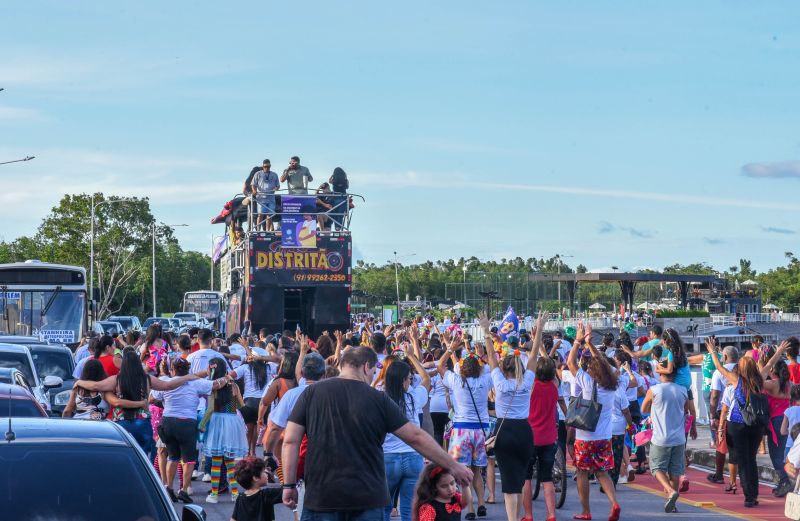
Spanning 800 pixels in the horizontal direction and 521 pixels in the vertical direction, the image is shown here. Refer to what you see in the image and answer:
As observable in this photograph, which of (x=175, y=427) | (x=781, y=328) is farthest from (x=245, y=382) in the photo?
(x=781, y=328)

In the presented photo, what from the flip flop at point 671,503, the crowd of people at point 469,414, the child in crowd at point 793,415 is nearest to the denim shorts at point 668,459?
the crowd of people at point 469,414

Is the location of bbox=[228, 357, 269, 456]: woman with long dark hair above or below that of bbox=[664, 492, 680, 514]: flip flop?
above

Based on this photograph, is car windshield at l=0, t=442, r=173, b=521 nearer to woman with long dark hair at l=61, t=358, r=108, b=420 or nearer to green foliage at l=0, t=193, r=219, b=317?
woman with long dark hair at l=61, t=358, r=108, b=420

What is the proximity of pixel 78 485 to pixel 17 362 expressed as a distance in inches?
379

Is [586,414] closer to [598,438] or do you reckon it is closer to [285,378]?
[598,438]

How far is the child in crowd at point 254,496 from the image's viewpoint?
25.9ft

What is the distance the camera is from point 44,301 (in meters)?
24.9

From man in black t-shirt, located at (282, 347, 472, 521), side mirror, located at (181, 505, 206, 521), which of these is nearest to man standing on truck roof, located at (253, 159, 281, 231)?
man in black t-shirt, located at (282, 347, 472, 521)

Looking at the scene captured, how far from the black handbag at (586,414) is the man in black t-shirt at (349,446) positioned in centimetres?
510

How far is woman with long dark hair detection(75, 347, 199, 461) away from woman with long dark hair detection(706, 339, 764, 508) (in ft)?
20.8

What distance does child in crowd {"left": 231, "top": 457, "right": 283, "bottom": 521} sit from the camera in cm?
790

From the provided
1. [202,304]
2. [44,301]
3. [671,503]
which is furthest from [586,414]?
[202,304]

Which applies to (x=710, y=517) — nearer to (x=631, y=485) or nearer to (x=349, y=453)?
(x=631, y=485)

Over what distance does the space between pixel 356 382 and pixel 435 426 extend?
712 centimetres
